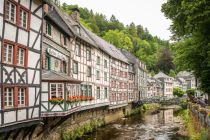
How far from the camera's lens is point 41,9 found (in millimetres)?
17688

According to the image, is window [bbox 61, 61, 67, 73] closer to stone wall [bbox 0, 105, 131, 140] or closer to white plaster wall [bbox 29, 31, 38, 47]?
stone wall [bbox 0, 105, 131, 140]

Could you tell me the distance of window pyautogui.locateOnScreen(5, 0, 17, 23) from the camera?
14.3 metres

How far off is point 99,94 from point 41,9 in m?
19.0

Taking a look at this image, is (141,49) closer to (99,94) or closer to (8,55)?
(99,94)

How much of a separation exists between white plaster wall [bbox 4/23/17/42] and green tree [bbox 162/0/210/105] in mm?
10907

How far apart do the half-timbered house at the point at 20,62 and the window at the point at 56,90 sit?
1.71m

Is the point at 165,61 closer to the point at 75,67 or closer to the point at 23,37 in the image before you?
the point at 75,67

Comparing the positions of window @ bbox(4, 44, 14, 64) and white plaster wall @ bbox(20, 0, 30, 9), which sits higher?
white plaster wall @ bbox(20, 0, 30, 9)

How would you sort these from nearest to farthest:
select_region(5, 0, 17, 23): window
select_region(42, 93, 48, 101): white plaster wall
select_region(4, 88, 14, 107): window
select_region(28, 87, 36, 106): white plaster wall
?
select_region(4, 88, 14, 107): window
select_region(5, 0, 17, 23): window
select_region(28, 87, 36, 106): white plaster wall
select_region(42, 93, 48, 101): white plaster wall

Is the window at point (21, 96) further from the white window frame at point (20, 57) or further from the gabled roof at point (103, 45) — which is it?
the gabled roof at point (103, 45)

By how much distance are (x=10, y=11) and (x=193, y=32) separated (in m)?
13.4

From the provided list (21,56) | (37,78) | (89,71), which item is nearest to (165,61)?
(89,71)

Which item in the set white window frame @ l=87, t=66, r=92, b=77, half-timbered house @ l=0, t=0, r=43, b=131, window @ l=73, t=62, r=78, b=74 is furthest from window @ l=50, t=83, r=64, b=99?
white window frame @ l=87, t=66, r=92, b=77

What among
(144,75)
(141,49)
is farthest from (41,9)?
(141,49)
